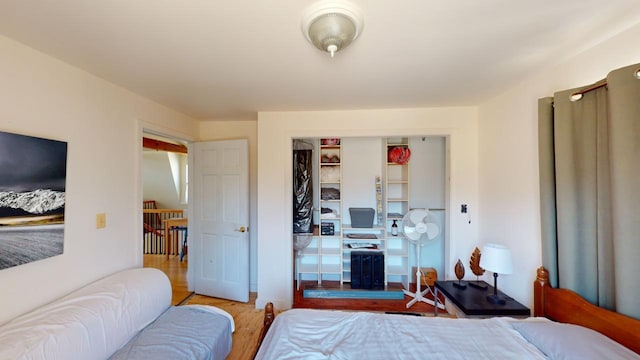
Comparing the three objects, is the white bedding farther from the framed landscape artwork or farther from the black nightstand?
the framed landscape artwork

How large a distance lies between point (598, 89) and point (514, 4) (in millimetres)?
725

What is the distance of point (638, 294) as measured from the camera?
114 centimetres

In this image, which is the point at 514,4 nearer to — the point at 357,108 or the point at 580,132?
the point at 580,132

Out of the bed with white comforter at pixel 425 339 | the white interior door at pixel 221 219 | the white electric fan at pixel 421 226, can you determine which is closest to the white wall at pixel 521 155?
the white electric fan at pixel 421 226

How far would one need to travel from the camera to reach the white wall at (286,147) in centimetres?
265

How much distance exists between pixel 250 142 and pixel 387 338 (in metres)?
2.70

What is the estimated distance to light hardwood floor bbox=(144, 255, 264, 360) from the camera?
6.97ft

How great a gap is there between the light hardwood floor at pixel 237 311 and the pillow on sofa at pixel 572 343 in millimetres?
1724

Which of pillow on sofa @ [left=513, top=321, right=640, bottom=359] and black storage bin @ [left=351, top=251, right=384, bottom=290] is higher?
pillow on sofa @ [left=513, top=321, right=640, bottom=359]

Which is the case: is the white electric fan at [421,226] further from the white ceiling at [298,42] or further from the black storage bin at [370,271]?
the white ceiling at [298,42]

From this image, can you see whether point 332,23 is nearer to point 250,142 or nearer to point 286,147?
point 286,147

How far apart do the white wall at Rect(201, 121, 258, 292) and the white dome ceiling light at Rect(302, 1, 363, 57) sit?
2.18 metres

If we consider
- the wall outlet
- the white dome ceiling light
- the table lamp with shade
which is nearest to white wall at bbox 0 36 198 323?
the wall outlet

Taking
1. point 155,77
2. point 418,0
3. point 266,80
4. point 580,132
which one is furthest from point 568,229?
point 155,77
